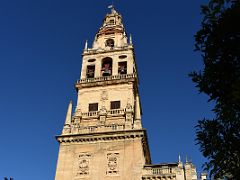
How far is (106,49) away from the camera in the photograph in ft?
126

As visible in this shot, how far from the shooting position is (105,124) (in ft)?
97.6

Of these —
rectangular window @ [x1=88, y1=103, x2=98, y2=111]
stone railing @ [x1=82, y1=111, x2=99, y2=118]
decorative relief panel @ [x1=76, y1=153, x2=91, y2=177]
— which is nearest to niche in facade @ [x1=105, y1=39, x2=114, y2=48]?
rectangular window @ [x1=88, y1=103, x2=98, y2=111]

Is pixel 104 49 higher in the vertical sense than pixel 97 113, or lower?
higher

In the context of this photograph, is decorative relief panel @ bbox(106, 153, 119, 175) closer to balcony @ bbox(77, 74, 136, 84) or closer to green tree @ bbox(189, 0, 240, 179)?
balcony @ bbox(77, 74, 136, 84)

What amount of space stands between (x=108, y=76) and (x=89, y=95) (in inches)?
111

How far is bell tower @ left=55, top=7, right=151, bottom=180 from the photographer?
26906mm

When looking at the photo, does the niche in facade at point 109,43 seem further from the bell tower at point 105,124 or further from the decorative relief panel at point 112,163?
the decorative relief panel at point 112,163

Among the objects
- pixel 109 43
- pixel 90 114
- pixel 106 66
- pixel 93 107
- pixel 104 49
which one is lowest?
pixel 90 114

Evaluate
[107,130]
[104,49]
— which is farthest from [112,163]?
[104,49]

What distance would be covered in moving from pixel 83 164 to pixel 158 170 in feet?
19.9

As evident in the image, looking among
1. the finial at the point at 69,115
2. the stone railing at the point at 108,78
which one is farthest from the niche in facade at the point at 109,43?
the finial at the point at 69,115

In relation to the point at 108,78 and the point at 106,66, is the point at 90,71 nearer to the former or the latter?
the point at 106,66

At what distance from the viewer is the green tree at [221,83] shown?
34.2 ft

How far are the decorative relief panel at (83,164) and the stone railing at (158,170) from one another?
4663mm
